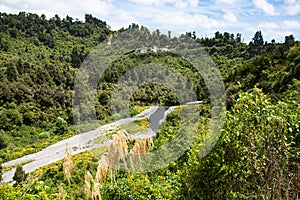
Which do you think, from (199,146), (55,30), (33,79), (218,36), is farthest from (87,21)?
(199,146)

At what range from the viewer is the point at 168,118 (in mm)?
9633

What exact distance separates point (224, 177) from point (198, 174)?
0.29 metres

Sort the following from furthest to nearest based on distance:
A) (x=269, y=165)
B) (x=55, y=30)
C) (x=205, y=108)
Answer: (x=55, y=30) → (x=205, y=108) → (x=269, y=165)

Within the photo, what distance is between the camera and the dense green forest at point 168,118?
89.7 inches

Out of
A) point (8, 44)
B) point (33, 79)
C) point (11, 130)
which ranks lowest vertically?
point (11, 130)

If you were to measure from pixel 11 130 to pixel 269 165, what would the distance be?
78.2 feet

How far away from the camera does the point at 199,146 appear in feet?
9.41

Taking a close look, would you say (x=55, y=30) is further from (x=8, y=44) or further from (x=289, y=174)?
(x=289, y=174)

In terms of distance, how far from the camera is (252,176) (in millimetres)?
2305

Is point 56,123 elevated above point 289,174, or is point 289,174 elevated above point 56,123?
point 289,174

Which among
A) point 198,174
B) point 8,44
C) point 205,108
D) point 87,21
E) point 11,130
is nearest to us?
point 198,174

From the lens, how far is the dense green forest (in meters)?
2.28

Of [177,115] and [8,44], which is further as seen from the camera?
[8,44]

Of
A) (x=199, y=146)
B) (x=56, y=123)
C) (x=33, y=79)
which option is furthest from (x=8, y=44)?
(x=199, y=146)
